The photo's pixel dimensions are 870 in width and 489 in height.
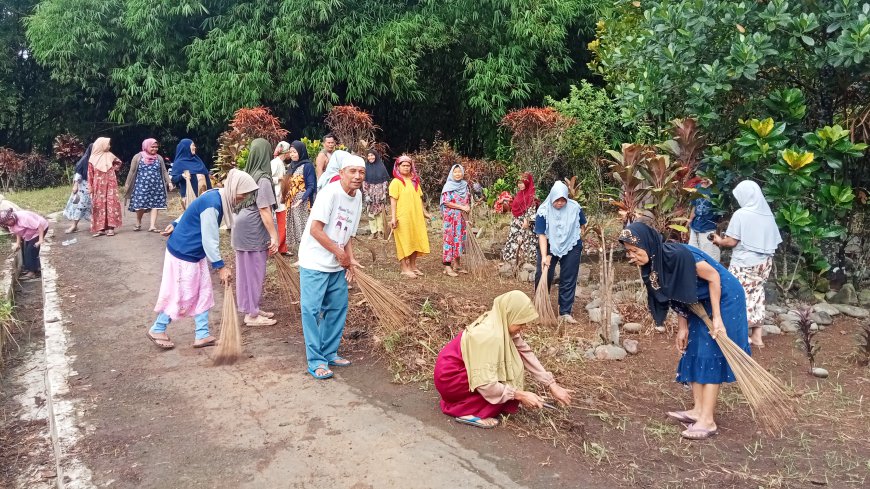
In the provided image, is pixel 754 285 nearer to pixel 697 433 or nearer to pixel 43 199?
pixel 697 433

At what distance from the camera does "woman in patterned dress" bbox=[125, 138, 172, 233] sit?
973 centimetres

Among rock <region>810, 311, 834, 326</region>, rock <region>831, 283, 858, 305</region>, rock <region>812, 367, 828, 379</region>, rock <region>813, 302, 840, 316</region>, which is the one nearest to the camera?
rock <region>812, 367, 828, 379</region>

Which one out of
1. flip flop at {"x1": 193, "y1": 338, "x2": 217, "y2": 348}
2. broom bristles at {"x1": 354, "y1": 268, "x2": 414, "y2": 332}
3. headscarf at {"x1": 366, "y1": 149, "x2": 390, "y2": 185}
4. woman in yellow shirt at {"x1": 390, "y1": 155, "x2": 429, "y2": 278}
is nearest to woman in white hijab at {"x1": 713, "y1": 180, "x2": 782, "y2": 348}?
broom bristles at {"x1": 354, "y1": 268, "x2": 414, "y2": 332}

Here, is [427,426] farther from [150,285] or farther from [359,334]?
[150,285]

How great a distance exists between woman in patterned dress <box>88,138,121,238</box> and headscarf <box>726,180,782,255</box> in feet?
25.9

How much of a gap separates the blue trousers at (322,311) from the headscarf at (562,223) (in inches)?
82.3

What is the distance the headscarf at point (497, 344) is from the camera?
3.84 meters

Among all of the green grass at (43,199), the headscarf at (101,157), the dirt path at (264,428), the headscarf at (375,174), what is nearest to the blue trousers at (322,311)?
the dirt path at (264,428)

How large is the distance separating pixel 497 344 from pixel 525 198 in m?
4.10

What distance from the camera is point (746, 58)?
6.05m

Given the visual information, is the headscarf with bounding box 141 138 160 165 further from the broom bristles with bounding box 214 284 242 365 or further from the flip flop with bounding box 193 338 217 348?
the broom bristles with bounding box 214 284 242 365

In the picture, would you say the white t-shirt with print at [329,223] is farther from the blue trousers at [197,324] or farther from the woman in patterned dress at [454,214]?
the woman in patterned dress at [454,214]

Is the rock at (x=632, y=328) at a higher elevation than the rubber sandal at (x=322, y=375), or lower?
higher

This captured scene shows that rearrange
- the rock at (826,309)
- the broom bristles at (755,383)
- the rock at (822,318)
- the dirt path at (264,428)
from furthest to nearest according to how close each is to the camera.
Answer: the rock at (826,309), the rock at (822,318), the broom bristles at (755,383), the dirt path at (264,428)
